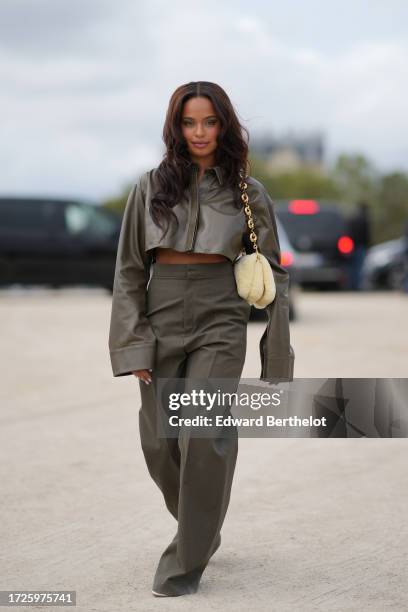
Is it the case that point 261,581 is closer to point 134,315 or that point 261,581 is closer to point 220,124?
point 134,315

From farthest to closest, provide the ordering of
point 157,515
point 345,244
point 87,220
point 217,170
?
1. point 345,244
2. point 87,220
3. point 157,515
4. point 217,170

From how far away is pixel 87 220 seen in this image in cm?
2031

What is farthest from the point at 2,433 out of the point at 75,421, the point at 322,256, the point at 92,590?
the point at 322,256

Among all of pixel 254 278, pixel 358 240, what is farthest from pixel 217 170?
pixel 358 240

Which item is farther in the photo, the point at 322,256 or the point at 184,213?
the point at 322,256

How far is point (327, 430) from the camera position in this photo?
14.9ft

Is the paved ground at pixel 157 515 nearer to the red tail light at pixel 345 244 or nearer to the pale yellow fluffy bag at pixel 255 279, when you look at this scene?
the pale yellow fluffy bag at pixel 255 279

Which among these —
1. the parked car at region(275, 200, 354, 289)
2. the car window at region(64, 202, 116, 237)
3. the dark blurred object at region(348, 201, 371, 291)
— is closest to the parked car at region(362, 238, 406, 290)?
the dark blurred object at region(348, 201, 371, 291)

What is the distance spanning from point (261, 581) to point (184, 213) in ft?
4.45

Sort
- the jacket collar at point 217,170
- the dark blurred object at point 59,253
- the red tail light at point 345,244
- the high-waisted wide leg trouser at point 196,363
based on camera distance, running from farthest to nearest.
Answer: the red tail light at point 345,244, the dark blurred object at point 59,253, the jacket collar at point 217,170, the high-waisted wide leg trouser at point 196,363

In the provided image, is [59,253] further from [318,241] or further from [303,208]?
[303,208]

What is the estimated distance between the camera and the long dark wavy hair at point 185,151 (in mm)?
4309

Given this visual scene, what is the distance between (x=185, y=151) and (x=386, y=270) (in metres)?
22.4

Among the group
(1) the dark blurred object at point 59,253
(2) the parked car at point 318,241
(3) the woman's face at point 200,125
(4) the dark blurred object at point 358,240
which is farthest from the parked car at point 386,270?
(3) the woman's face at point 200,125
